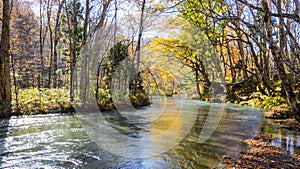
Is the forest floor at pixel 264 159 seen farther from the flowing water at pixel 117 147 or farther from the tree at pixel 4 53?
the tree at pixel 4 53

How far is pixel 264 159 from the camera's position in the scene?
4062mm

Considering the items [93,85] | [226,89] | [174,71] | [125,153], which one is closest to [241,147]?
[125,153]

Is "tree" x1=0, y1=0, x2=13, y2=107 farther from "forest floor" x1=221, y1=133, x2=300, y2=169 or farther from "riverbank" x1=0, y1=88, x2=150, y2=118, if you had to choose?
"forest floor" x1=221, y1=133, x2=300, y2=169

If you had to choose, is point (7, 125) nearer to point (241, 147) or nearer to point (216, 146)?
point (216, 146)

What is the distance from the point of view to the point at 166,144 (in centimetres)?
516

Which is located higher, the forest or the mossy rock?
the forest

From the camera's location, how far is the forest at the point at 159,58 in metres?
4.45

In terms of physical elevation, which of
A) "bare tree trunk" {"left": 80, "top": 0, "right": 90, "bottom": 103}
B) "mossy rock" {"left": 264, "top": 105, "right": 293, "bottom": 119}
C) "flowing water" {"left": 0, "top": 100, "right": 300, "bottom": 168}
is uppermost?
"bare tree trunk" {"left": 80, "top": 0, "right": 90, "bottom": 103}

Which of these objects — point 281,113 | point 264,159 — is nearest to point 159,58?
point 281,113

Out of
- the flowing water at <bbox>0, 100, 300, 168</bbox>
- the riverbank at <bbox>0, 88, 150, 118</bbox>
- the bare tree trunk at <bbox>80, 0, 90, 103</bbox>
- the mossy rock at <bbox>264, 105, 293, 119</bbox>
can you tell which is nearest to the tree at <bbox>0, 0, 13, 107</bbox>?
the riverbank at <bbox>0, 88, 150, 118</bbox>

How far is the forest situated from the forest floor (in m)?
0.02

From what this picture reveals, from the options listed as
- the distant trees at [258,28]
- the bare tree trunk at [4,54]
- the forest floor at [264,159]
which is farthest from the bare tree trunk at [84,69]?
the forest floor at [264,159]

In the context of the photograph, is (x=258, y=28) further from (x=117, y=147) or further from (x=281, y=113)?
(x=281, y=113)

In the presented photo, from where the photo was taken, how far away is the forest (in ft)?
14.6
